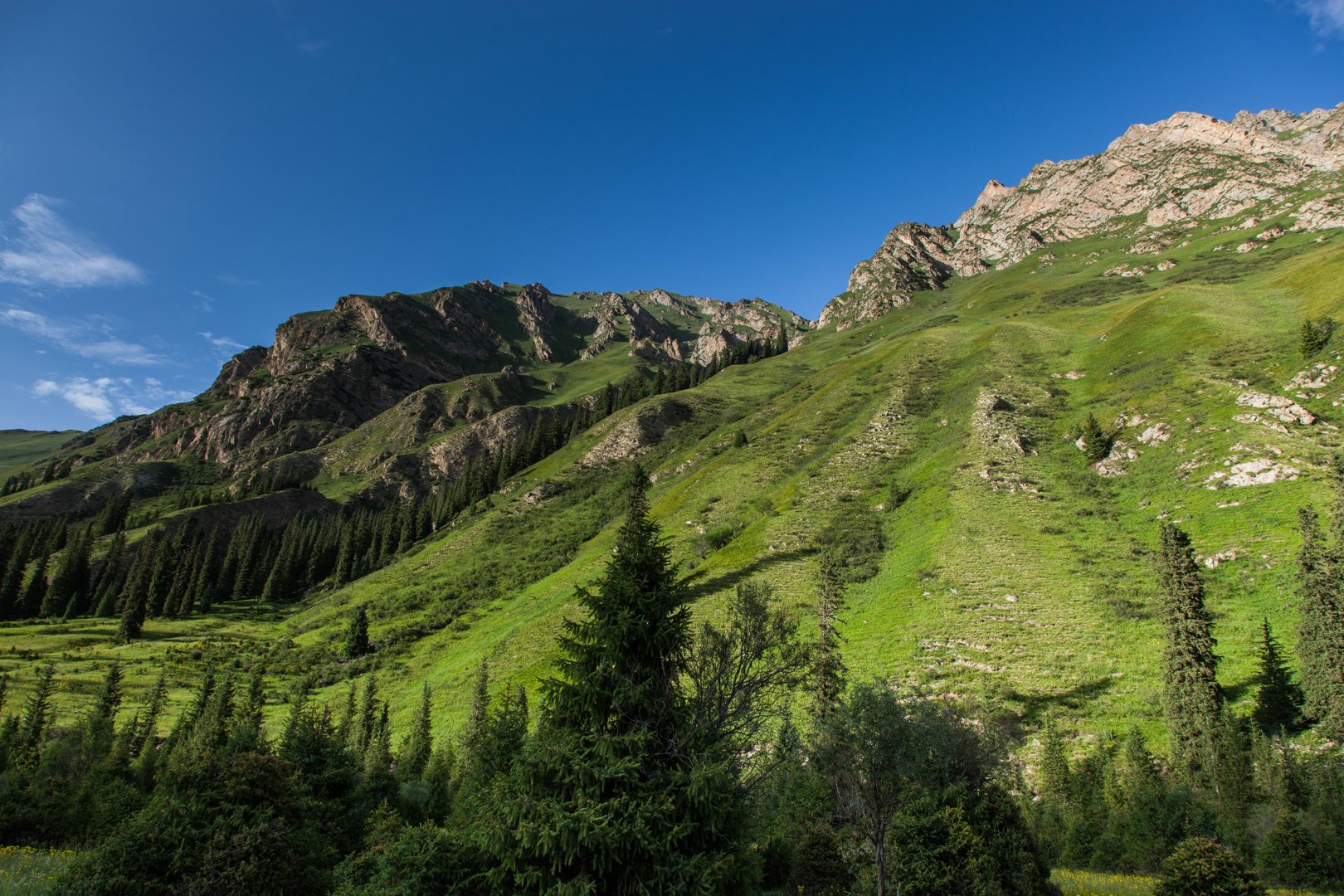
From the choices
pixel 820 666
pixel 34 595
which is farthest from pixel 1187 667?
pixel 34 595

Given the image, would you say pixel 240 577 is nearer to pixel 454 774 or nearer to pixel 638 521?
pixel 454 774

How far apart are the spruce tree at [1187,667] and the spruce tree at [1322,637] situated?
3304 millimetres

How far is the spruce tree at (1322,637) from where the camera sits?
82.3 feet

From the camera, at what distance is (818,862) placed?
2116 centimetres

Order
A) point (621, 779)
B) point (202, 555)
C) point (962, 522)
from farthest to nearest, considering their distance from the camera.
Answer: point (202, 555), point (962, 522), point (621, 779)

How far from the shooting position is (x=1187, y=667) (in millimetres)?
27938

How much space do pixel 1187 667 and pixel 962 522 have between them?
2251 cm

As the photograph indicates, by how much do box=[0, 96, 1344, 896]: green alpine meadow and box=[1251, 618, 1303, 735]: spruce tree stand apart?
0.14 m

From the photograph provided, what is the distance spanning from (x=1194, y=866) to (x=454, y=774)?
39238 mm

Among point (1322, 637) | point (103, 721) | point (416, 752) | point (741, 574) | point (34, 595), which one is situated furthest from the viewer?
point (34, 595)

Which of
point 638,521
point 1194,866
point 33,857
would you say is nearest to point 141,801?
point 33,857

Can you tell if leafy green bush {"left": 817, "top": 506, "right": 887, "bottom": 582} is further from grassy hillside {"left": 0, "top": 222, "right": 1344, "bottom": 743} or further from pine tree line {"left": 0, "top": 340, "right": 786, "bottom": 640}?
pine tree line {"left": 0, "top": 340, "right": 786, "bottom": 640}

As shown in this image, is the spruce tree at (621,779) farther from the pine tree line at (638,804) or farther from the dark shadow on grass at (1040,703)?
the dark shadow on grass at (1040,703)

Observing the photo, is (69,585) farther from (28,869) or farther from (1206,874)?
(1206,874)
